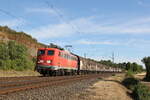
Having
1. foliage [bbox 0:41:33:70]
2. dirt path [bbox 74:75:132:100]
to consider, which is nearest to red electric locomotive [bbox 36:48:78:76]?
foliage [bbox 0:41:33:70]

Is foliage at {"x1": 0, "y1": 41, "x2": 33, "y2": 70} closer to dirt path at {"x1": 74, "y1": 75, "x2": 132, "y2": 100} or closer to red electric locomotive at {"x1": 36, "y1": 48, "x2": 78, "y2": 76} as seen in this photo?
red electric locomotive at {"x1": 36, "y1": 48, "x2": 78, "y2": 76}

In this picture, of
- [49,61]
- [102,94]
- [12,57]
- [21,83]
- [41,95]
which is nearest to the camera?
[41,95]

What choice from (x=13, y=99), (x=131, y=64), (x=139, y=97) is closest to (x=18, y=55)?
(x=139, y=97)

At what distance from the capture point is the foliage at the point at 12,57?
3451cm

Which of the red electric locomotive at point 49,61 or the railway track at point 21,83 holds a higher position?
the red electric locomotive at point 49,61

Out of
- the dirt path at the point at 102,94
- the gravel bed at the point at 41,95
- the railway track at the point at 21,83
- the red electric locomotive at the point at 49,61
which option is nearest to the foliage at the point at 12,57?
the red electric locomotive at the point at 49,61

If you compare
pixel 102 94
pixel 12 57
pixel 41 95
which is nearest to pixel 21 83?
pixel 41 95

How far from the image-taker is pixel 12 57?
39.1m

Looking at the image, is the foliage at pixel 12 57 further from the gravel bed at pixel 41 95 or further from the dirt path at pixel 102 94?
the gravel bed at pixel 41 95

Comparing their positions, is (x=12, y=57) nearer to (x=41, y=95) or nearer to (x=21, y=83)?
(x=21, y=83)

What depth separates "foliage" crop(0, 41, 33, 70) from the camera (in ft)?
113

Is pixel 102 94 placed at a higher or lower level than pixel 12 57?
lower

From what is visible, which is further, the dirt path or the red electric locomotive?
the red electric locomotive

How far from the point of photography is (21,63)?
124 ft
